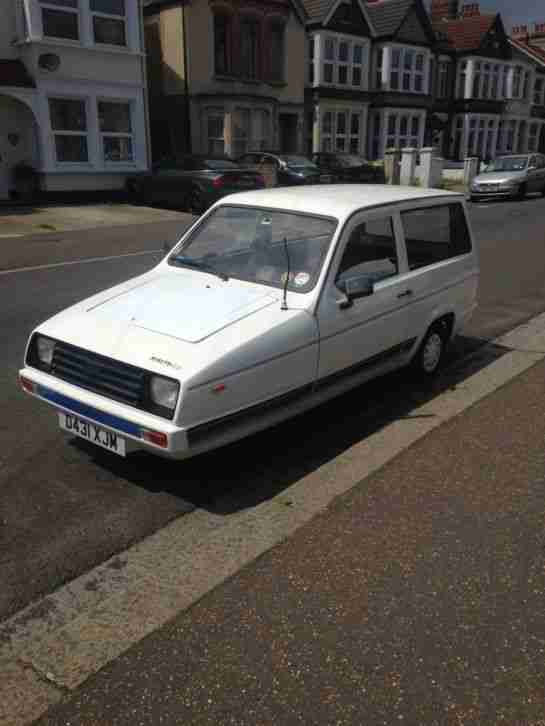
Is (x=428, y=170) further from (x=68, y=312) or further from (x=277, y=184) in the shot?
(x=68, y=312)

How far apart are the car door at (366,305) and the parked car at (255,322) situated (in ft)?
0.04

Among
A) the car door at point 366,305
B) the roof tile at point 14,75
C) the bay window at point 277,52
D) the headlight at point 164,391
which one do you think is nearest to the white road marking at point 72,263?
the car door at point 366,305

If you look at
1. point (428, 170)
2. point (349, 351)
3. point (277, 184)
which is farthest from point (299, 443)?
point (428, 170)

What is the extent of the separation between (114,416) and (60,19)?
65.9 feet

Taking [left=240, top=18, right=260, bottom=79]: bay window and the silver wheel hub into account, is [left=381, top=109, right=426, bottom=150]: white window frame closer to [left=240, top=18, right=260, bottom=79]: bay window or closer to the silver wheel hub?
[left=240, top=18, right=260, bottom=79]: bay window

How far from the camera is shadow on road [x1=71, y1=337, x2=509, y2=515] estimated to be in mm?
4039

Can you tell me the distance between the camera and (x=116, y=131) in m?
22.5

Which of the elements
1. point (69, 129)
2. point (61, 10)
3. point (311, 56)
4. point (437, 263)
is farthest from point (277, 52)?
point (437, 263)

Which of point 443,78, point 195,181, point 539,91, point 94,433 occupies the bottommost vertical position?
point 94,433

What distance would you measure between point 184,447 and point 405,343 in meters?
2.43

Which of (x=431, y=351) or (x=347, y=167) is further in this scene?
(x=347, y=167)

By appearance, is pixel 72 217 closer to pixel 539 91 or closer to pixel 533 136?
pixel 533 136

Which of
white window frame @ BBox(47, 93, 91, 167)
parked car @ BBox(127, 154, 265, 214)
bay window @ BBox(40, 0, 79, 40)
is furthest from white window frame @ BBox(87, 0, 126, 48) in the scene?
parked car @ BBox(127, 154, 265, 214)

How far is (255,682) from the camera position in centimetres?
257
